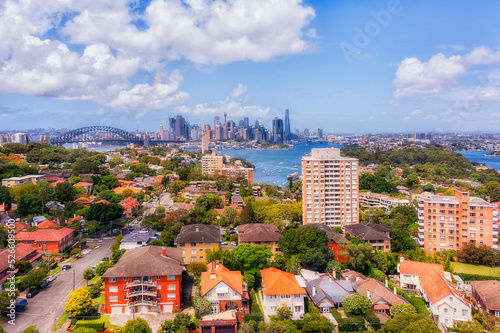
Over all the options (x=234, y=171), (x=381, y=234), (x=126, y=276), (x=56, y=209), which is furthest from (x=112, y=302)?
(x=234, y=171)

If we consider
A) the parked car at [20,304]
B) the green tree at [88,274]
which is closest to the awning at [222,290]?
the green tree at [88,274]

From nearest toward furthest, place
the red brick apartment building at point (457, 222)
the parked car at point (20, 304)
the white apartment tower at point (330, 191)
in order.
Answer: the parked car at point (20, 304) < the red brick apartment building at point (457, 222) < the white apartment tower at point (330, 191)

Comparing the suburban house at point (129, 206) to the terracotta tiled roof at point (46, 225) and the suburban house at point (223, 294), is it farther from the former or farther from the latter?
the suburban house at point (223, 294)

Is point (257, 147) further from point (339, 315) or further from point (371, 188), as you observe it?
point (339, 315)

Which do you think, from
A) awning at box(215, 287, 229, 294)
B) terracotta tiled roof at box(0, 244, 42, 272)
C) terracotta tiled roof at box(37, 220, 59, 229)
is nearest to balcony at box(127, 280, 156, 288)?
awning at box(215, 287, 229, 294)

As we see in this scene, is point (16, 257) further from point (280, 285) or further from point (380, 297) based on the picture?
point (380, 297)

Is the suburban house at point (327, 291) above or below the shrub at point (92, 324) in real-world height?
below
